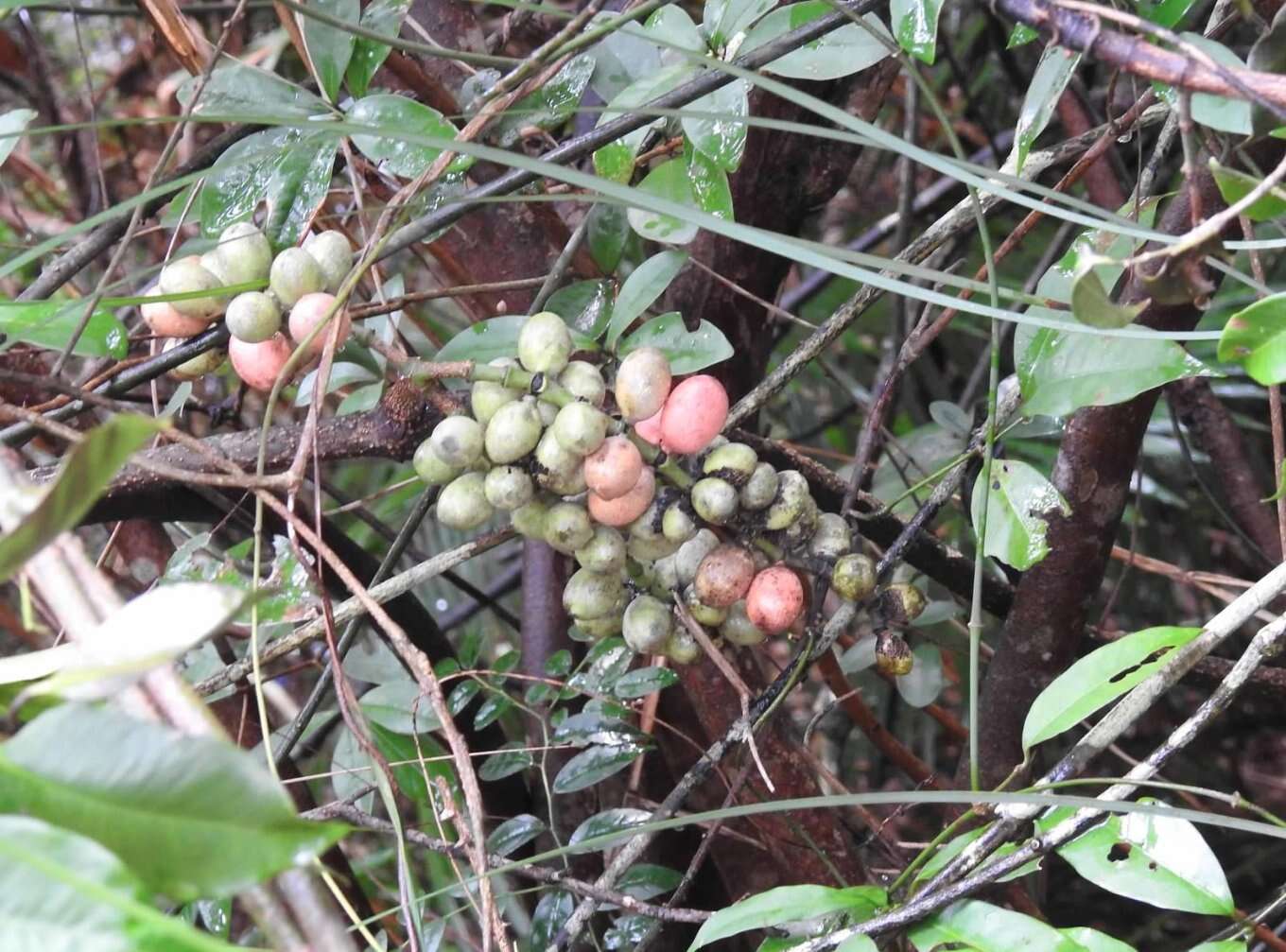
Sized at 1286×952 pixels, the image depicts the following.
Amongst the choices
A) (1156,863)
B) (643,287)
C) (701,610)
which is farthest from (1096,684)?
(643,287)

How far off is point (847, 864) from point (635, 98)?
1.41ft

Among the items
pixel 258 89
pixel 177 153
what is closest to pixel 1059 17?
pixel 258 89

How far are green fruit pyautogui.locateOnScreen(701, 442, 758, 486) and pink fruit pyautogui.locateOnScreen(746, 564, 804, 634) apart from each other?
49 mm

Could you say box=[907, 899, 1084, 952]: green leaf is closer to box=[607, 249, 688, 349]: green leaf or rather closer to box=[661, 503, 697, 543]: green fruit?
box=[661, 503, 697, 543]: green fruit

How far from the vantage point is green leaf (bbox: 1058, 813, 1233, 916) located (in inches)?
18.7

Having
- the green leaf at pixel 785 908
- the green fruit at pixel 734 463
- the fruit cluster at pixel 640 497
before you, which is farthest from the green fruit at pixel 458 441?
the green leaf at pixel 785 908

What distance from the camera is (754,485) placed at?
544 mm

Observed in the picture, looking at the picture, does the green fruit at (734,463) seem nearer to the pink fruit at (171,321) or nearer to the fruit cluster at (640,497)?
the fruit cluster at (640,497)

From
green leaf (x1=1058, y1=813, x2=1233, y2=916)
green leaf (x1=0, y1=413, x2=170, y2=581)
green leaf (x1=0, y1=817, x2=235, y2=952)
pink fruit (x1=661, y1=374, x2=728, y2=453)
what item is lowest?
green leaf (x1=1058, y1=813, x2=1233, y2=916)

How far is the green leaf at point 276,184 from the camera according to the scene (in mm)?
608

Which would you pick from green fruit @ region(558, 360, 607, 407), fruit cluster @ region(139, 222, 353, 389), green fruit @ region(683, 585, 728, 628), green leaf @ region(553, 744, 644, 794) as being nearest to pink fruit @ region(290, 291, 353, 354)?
fruit cluster @ region(139, 222, 353, 389)

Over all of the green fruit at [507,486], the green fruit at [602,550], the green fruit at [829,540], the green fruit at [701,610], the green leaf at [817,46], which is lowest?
the green fruit at [701,610]

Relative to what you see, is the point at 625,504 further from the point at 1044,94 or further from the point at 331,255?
the point at 1044,94

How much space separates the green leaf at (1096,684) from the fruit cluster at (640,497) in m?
0.09
